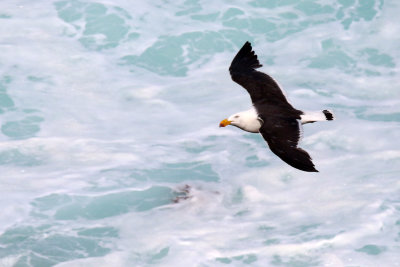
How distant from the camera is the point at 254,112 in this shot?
10.8 m

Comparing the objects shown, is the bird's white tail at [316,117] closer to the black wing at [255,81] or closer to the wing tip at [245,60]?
the black wing at [255,81]

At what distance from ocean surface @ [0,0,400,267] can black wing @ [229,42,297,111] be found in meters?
2.05

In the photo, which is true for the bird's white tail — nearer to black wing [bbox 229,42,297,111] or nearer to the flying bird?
the flying bird

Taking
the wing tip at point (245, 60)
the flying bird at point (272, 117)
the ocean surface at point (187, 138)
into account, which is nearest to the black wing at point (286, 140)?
the flying bird at point (272, 117)

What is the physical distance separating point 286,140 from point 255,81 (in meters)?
1.97

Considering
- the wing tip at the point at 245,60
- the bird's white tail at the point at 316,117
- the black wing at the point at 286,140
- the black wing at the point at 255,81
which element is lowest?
the black wing at the point at 286,140

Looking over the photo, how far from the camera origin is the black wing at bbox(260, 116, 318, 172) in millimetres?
9539

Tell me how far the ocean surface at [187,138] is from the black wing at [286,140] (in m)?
2.20

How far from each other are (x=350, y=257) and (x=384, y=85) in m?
6.31

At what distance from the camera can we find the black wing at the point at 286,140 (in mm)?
9539

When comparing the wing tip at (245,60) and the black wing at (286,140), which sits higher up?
the wing tip at (245,60)

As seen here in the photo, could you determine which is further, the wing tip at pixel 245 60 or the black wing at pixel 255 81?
the wing tip at pixel 245 60

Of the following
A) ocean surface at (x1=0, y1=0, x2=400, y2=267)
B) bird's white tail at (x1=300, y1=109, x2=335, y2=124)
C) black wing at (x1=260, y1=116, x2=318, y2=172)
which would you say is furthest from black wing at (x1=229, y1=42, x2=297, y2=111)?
ocean surface at (x1=0, y1=0, x2=400, y2=267)

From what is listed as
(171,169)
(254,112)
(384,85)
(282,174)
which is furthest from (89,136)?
(384,85)
